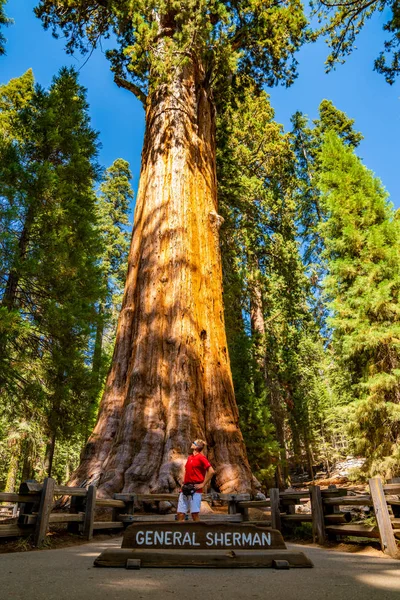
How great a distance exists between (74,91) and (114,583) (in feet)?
54.4

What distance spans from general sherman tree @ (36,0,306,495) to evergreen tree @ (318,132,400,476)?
5279 millimetres

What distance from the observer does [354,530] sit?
5.61 meters

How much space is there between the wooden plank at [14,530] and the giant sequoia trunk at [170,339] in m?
1.50

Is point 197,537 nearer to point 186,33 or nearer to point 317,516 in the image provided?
point 317,516

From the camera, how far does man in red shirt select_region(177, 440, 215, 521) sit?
5.10 metres

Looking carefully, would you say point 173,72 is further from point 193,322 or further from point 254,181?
point 254,181

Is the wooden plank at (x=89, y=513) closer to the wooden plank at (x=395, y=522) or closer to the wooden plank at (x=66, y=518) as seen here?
the wooden plank at (x=66, y=518)

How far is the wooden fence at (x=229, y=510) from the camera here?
4934 millimetres

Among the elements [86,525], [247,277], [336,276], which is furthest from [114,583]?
[247,277]

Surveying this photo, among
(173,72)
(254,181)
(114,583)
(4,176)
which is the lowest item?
(114,583)

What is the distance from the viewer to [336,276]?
1384 cm

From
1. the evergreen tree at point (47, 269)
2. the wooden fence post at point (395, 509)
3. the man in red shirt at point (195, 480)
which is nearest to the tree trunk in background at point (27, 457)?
the evergreen tree at point (47, 269)

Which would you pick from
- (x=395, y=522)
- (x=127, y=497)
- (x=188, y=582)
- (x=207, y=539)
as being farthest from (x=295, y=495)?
(x=188, y=582)

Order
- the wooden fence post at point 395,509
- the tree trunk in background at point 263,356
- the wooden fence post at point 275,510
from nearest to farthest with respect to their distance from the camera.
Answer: the wooden fence post at point 395,509
the wooden fence post at point 275,510
the tree trunk in background at point 263,356
